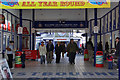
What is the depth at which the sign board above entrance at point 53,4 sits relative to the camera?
8039mm

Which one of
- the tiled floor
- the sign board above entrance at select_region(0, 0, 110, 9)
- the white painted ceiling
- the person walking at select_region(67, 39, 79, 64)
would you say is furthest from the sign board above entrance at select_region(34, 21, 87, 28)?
the sign board above entrance at select_region(0, 0, 110, 9)

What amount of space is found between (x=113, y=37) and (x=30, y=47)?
28.1 ft

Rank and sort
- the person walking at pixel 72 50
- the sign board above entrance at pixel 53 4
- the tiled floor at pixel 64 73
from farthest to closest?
the person walking at pixel 72 50, the tiled floor at pixel 64 73, the sign board above entrance at pixel 53 4

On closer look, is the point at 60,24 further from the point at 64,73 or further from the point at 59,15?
the point at 64,73

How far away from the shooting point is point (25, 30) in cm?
1877

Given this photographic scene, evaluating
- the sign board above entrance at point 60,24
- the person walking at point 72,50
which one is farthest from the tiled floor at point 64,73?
the sign board above entrance at point 60,24

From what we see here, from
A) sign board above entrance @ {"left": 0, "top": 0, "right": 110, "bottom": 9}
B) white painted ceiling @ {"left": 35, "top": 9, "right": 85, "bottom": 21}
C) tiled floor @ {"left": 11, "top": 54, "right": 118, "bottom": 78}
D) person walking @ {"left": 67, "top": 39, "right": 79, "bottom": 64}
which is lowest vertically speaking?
tiled floor @ {"left": 11, "top": 54, "right": 118, "bottom": 78}

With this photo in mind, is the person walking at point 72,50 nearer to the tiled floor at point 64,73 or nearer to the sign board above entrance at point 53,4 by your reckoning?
the tiled floor at point 64,73

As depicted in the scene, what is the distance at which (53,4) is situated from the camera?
8047 millimetres

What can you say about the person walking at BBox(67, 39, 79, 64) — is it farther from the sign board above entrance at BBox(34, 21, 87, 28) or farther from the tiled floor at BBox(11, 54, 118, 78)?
the sign board above entrance at BBox(34, 21, 87, 28)

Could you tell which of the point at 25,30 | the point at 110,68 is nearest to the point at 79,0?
the point at 110,68

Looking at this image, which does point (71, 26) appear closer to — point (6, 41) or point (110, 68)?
point (6, 41)

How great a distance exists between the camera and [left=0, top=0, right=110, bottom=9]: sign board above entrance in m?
8.04

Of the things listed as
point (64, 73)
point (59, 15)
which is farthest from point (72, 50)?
point (59, 15)
